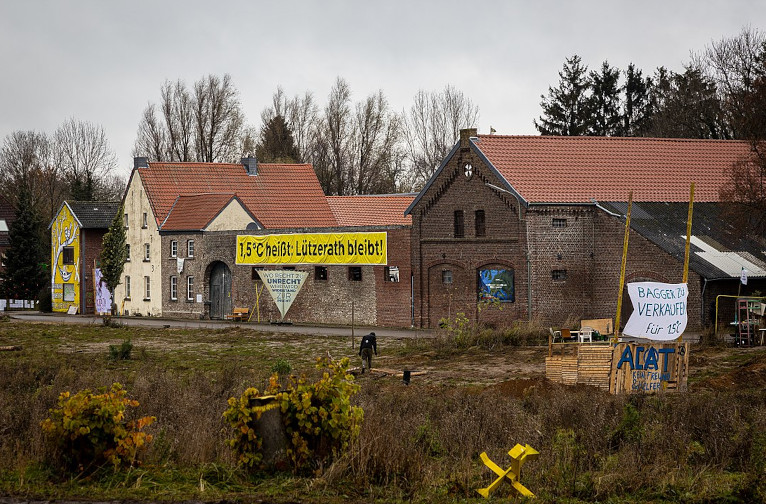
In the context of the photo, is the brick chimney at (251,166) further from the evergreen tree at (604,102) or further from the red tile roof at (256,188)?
the evergreen tree at (604,102)

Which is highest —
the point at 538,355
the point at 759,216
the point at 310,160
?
the point at 310,160

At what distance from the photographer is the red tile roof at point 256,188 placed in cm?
5334

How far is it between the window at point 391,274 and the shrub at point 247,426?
2995 cm

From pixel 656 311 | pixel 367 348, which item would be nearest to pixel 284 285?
pixel 367 348

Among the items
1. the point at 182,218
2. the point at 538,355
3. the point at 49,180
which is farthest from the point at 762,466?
the point at 49,180

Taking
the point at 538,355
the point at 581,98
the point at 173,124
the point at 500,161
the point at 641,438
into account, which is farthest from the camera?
the point at 173,124

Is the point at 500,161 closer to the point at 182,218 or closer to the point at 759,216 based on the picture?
the point at 759,216

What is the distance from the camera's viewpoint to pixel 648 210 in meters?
37.3

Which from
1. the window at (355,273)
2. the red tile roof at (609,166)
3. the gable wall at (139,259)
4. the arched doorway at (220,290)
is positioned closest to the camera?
the red tile roof at (609,166)

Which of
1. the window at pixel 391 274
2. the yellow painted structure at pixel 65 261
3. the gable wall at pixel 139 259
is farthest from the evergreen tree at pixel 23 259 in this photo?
the window at pixel 391 274

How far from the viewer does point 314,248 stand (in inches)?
1724

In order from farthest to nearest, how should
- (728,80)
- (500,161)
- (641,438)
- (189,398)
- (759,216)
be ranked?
(728,80) < (500,161) < (759,216) < (189,398) < (641,438)

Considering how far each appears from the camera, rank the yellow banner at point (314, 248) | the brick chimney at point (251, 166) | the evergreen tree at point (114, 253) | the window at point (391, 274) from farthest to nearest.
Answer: the brick chimney at point (251, 166) < the evergreen tree at point (114, 253) < the yellow banner at point (314, 248) < the window at point (391, 274)

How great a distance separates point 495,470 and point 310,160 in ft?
232
